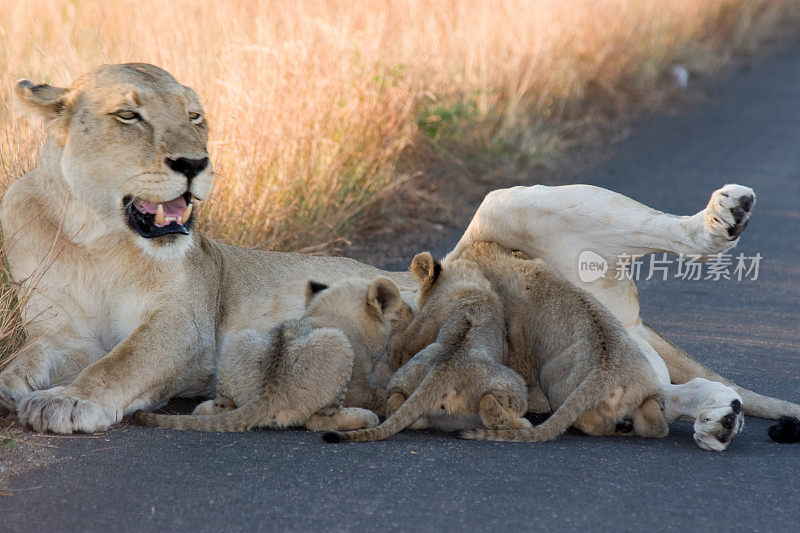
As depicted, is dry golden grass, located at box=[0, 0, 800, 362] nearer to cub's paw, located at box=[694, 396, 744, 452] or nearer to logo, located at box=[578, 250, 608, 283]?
logo, located at box=[578, 250, 608, 283]

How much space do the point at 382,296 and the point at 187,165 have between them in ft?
4.06

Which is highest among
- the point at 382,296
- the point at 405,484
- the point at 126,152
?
the point at 126,152

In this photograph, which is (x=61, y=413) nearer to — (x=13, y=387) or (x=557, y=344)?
(x=13, y=387)

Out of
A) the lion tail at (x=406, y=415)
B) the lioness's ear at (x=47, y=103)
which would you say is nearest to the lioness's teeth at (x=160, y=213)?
the lioness's ear at (x=47, y=103)

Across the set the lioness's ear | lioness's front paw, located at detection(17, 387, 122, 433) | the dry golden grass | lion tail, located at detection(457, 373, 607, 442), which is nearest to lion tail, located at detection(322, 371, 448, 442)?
lion tail, located at detection(457, 373, 607, 442)

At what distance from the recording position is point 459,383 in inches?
193

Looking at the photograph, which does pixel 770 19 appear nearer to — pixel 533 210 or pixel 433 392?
pixel 533 210

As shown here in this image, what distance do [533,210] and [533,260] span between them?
0.36m

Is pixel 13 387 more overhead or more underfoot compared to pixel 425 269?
more underfoot

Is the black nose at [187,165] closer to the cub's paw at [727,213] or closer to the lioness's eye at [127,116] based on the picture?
the lioness's eye at [127,116]

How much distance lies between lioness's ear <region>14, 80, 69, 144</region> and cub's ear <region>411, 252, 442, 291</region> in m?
1.90

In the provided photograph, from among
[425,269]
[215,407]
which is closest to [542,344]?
[425,269]

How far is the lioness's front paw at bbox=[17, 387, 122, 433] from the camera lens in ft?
15.5

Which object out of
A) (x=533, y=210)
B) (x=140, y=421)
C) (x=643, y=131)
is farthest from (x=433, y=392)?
(x=643, y=131)
